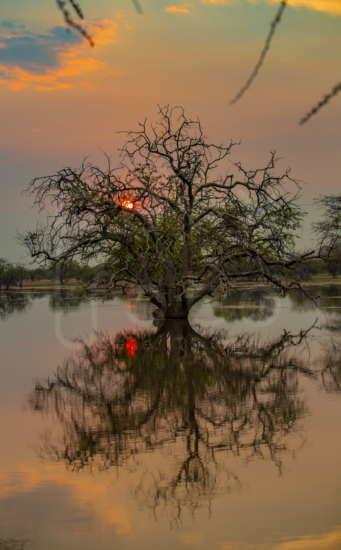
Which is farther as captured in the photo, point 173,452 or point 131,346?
point 131,346

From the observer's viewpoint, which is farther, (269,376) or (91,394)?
(269,376)

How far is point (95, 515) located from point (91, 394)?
446cm

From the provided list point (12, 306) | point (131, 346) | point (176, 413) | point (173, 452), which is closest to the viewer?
point (173, 452)

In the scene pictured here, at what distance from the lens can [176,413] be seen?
7.36 m

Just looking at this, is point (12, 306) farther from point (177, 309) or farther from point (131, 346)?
point (131, 346)

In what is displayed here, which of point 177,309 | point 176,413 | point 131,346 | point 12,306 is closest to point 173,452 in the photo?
point 176,413

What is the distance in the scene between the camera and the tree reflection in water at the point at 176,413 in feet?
17.4

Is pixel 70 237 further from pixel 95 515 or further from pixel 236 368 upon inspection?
pixel 95 515

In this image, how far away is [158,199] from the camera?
1911 cm

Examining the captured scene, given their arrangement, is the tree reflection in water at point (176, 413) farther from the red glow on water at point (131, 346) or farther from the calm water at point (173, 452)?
the red glow on water at point (131, 346)

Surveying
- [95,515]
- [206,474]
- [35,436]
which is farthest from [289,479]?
[35,436]

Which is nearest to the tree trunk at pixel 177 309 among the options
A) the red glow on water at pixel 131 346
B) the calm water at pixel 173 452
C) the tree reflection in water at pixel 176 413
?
the red glow on water at pixel 131 346

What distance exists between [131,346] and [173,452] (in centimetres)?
895

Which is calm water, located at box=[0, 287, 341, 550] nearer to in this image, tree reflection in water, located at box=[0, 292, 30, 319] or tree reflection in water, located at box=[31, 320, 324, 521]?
tree reflection in water, located at box=[31, 320, 324, 521]
